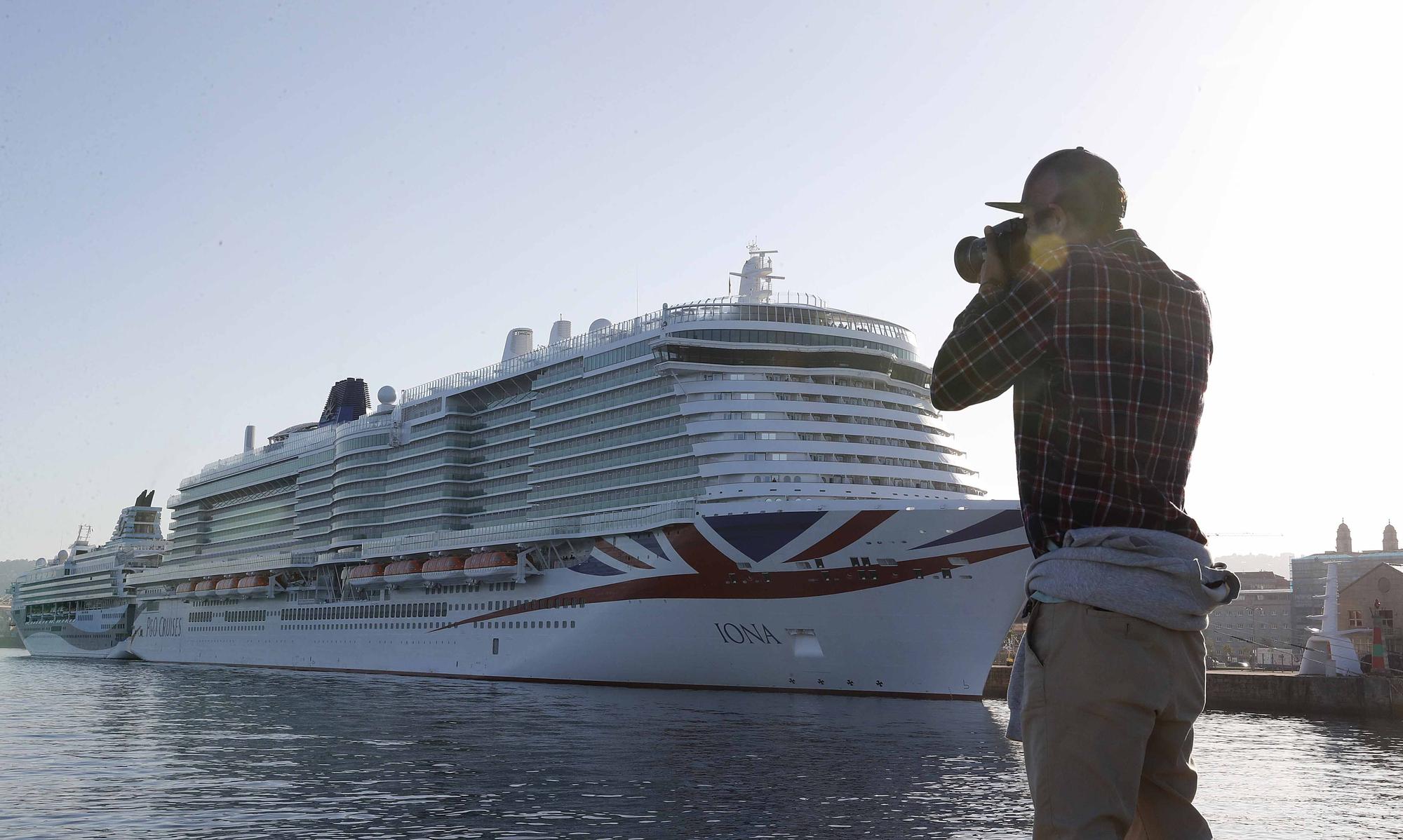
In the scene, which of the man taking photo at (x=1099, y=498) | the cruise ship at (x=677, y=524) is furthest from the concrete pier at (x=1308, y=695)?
the man taking photo at (x=1099, y=498)

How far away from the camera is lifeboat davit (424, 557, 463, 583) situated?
47881 mm

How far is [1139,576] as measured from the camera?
2859 millimetres

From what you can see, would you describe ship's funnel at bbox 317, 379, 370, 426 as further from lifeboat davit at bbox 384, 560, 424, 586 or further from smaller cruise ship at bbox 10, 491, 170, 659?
lifeboat davit at bbox 384, 560, 424, 586

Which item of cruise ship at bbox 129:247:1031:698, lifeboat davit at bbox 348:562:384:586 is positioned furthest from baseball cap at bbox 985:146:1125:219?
lifeboat davit at bbox 348:562:384:586

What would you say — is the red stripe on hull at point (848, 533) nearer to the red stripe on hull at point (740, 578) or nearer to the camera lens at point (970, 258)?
the red stripe on hull at point (740, 578)

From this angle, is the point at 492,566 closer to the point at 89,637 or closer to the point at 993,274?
the point at 993,274

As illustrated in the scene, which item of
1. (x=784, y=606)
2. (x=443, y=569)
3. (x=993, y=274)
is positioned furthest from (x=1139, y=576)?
(x=443, y=569)

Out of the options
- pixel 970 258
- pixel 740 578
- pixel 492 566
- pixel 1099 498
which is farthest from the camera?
pixel 492 566

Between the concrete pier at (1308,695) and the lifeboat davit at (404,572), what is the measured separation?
80.5 feet

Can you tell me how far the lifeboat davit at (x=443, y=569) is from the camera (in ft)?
157

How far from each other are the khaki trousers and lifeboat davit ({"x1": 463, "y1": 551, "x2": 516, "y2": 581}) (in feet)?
141

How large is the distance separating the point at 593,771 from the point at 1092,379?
55.4ft

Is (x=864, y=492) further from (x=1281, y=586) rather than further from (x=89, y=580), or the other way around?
(x=1281, y=586)

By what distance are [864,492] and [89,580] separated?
75.8m
